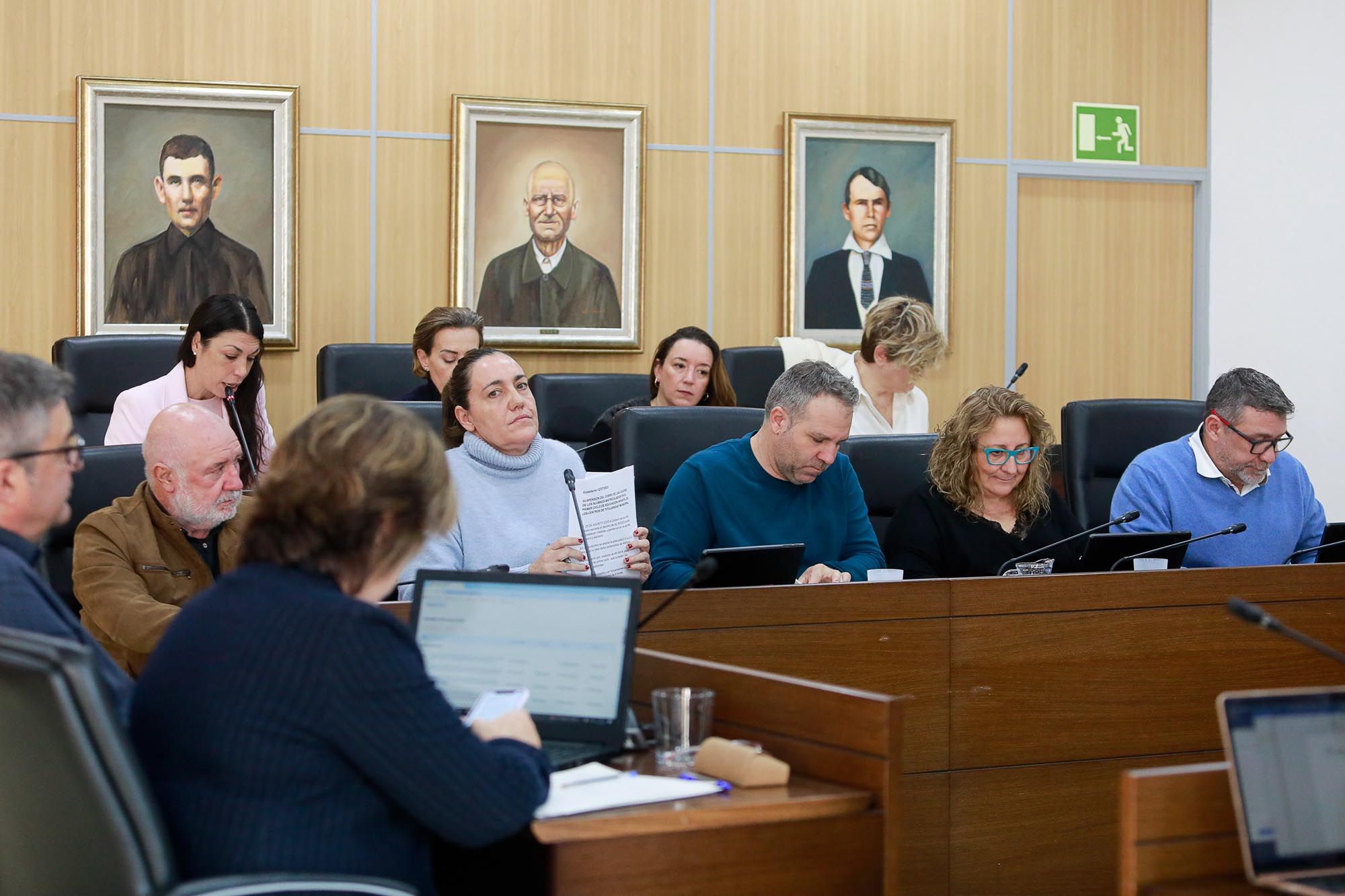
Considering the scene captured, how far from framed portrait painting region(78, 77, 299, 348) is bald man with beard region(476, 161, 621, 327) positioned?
772 millimetres

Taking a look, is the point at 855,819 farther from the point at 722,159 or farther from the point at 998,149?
the point at 998,149

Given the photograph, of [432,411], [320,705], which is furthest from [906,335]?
[320,705]

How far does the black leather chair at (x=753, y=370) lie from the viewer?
5.11m

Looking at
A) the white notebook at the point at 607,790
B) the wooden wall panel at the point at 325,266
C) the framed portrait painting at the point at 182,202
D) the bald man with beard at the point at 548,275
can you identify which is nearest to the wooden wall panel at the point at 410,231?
the wooden wall panel at the point at 325,266

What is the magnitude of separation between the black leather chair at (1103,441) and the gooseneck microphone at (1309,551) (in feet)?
1.88

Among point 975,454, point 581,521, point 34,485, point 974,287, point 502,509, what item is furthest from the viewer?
point 974,287

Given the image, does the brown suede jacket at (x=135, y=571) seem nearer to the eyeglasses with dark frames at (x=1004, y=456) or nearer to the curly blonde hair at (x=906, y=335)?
the eyeglasses with dark frames at (x=1004, y=456)

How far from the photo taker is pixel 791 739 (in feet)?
6.41

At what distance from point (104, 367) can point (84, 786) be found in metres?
3.15

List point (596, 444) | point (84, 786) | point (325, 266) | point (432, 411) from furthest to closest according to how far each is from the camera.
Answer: point (325, 266) → point (596, 444) → point (432, 411) → point (84, 786)

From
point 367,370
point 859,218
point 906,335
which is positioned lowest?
point 367,370

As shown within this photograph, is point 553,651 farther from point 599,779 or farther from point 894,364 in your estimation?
point 894,364

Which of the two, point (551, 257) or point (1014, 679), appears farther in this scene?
point (551, 257)

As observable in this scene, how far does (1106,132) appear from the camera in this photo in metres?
6.14
